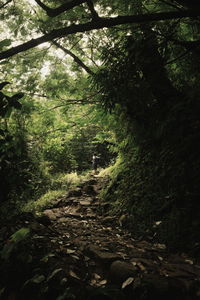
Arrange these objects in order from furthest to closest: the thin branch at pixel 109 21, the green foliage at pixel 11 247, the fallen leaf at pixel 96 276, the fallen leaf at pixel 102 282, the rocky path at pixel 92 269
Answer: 1. the thin branch at pixel 109 21
2. the fallen leaf at pixel 96 276
3. the fallen leaf at pixel 102 282
4. the green foliage at pixel 11 247
5. the rocky path at pixel 92 269

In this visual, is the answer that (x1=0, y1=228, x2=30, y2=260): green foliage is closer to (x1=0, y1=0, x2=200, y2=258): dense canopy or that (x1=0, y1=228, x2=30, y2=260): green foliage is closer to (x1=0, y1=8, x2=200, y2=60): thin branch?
(x1=0, y1=0, x2=200, y2=258): dense canopy

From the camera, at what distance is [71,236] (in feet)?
13.1

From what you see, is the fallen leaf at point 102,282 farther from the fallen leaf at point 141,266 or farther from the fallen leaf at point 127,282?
the fallen leaf at point 141,266

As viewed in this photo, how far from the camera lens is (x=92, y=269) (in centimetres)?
273

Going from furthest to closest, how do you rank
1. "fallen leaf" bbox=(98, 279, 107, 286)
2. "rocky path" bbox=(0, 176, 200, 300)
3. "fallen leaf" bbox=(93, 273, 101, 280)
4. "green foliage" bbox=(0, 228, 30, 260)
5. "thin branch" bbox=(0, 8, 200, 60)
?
"thin branch" bbox=(0, 8, 200, 60) → "fallen leaf" bbox=(93, 273, 101, 280) → "fallen leaf" bbox=(98, 279, 107, 286) → "green foliage" bbox=(0, 228, 30, 260) → "rocky path" bbox=(0, 176, 200, 300)

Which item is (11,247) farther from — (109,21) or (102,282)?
(109,21)

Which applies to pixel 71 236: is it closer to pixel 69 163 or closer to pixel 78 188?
pixel 78 188

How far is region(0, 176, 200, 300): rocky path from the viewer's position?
208 cm

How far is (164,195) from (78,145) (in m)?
13.5

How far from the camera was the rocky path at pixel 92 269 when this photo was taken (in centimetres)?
208

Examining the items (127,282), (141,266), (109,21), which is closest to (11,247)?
(127,282)

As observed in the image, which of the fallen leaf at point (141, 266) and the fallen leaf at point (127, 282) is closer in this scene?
the fallen leaf at point (127, 282)

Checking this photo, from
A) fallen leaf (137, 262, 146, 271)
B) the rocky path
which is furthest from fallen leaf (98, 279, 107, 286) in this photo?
fallen leaf (137, 262, 146, 271)

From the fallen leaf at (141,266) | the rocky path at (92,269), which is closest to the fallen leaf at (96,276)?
the rocky path at (92,269)
